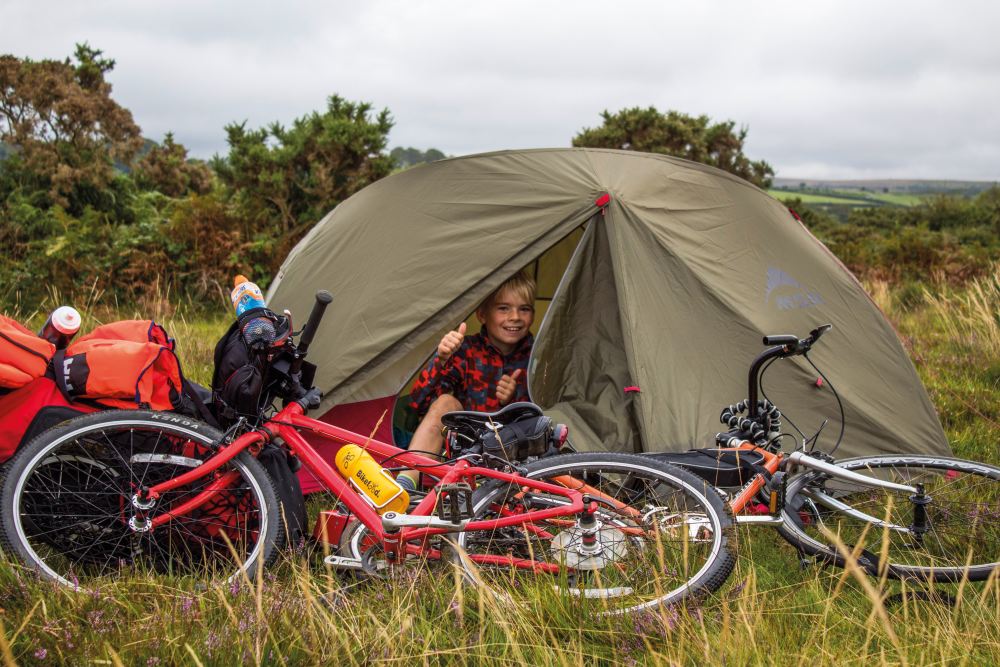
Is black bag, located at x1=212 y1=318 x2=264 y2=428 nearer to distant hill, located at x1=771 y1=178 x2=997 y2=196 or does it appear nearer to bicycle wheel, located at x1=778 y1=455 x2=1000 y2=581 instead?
bicycle wheel, located at x1=778 y1=455 x2=1000 y2=581

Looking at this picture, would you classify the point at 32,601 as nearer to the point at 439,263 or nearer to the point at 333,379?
the point at 333,379

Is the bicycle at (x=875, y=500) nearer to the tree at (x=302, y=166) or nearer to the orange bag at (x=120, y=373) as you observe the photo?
the orange bag at (x=120, y=373)

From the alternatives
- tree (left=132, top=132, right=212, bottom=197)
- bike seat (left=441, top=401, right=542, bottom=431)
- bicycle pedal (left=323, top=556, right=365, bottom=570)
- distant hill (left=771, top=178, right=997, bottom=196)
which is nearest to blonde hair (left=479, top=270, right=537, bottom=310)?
bike seat (left=441, top=401, right=542, bottom=431)

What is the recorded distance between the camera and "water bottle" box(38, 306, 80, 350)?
275cm

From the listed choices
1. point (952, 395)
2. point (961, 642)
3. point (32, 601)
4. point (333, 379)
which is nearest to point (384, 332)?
point (333, 379)

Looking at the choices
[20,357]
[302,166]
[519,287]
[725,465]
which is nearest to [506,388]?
[519,287]

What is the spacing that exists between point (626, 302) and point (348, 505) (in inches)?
63.1

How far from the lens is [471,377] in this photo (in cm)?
381

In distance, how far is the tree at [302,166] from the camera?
336 inches

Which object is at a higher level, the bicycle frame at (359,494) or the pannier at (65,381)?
the pannier at (65,381)

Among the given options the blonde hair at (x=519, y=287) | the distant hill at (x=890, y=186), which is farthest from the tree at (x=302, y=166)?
the distant hill at (x=890, y=186)

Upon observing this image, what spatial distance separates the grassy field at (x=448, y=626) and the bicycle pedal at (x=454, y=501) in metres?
0.18

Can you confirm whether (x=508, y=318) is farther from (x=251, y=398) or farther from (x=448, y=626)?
(x=448, y=626)

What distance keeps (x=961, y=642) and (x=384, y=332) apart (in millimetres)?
2573
